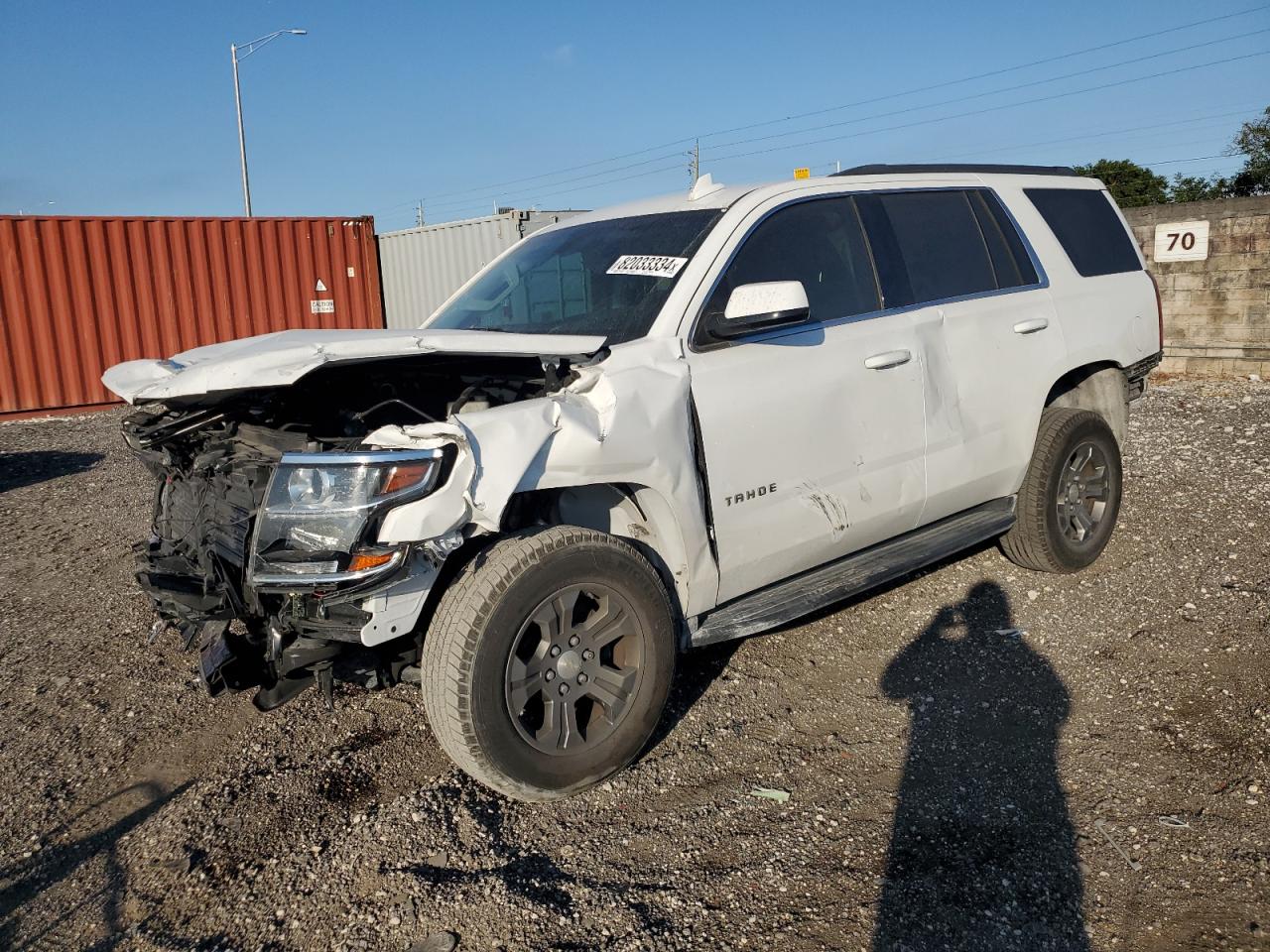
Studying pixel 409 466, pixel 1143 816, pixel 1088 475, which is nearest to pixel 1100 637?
pixel 1088 475

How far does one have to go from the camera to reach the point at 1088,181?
208 inches

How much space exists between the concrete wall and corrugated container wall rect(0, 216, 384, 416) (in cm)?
1221

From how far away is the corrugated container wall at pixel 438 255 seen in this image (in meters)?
15.2

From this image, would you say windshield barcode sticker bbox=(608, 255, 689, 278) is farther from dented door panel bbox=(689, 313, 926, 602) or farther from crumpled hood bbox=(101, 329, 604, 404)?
crumpled hood bbox=(101, 329, 604, 404)

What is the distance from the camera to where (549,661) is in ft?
9.87

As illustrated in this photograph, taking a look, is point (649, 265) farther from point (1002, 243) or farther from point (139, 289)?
point (139, 289)

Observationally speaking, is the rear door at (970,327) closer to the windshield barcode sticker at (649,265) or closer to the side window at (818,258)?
the side window at (818,258)

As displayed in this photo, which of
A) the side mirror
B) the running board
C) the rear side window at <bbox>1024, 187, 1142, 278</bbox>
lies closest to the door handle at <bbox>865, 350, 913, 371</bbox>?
the side mirror

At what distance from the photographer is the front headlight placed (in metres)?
2.66

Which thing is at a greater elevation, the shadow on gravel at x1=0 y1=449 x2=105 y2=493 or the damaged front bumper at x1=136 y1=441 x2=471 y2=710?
the damaged front bumper at x1=136 y1=441 x2=471 y2=710

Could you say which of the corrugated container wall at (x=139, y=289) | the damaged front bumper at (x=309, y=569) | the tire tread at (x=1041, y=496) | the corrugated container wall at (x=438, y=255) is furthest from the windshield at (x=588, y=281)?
the corrugated container wall at (x=139, y=289)

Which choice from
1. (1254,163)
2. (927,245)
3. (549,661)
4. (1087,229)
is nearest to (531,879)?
(549,661)

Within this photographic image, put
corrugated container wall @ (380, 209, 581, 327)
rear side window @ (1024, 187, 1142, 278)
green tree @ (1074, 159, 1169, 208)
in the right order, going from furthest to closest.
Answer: green tree @ (1074, 159, 1169, 208), corrugated container wall @ (380, 209, 581, 327), rear side window @ (1024, 187, 1142, 278)

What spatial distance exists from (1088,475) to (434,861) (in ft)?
12.5
